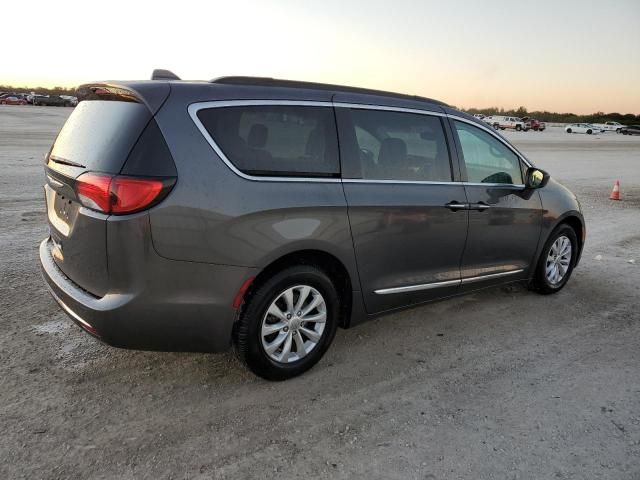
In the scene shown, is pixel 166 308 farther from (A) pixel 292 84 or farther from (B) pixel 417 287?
(B) pixel 417 287

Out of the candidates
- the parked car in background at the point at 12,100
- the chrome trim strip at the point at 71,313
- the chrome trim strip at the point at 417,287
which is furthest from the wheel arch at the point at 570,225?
the parked car in background at the point at 12,100

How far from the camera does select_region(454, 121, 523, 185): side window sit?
438 cm

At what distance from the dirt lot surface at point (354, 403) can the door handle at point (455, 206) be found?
3.36 ft

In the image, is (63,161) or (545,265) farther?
(545,265)

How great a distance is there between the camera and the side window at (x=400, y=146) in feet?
12.1

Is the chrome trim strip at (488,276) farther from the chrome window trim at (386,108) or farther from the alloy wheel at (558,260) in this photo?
the chrome window trim at (386,108)

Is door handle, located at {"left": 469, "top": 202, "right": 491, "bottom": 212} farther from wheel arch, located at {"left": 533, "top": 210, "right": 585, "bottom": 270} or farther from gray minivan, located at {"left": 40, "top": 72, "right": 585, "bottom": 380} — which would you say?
wheel arch, located at {"left": 533, "top": 210, "right": 585, "bottom": 270}

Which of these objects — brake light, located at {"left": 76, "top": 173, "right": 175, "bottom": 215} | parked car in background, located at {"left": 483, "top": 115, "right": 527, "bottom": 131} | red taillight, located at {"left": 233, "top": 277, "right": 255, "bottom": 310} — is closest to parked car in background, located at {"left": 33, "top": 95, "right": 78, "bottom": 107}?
parked car in background, located at {"left": 483, "top": 115, "right": 527, "bottom": 131}

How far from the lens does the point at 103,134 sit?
9.81 ft

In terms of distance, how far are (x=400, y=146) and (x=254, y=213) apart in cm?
143

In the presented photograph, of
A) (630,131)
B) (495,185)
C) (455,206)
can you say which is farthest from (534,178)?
(630,131)

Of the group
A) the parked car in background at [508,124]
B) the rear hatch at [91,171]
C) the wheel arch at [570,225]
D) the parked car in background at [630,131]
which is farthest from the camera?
the parked car in background at [630,131]

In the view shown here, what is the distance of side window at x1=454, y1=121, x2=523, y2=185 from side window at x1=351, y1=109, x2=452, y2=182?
25 cm

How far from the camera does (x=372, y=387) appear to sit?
3.46 metres
